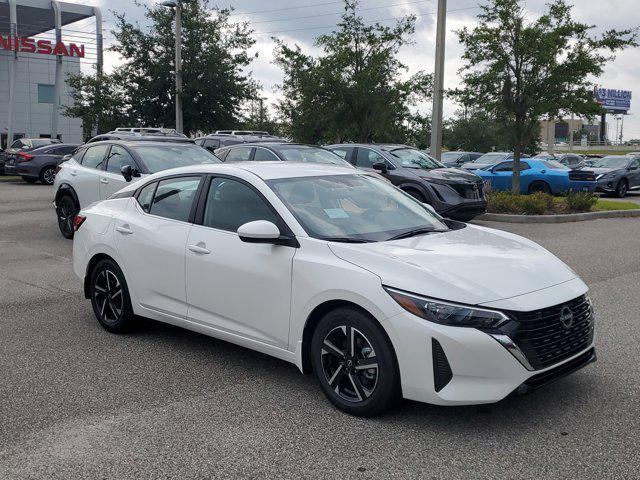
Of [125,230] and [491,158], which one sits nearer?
[125,230]

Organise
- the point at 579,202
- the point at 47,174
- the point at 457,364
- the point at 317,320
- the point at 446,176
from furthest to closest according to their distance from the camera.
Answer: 1. the point at 47,174
2. the point at 579,202
3. the point at 446,176
4. the point at 317,320
5. the point at 457,364

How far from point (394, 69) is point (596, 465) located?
23475 mm

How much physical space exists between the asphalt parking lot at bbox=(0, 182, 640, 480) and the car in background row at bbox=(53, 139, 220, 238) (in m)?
5.20

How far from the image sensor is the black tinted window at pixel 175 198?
5.70 metres

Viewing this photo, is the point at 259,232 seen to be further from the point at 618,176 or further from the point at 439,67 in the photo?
the point at 618,176

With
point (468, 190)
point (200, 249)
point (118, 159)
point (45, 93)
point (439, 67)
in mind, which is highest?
point (45, 93)

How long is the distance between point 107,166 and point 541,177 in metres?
13.3

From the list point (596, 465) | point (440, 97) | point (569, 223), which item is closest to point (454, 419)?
point (596, 465)

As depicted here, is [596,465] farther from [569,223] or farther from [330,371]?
[569,223]

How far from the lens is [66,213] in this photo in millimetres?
12508

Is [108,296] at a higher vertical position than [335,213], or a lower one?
lower

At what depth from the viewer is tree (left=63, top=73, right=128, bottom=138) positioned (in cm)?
3469

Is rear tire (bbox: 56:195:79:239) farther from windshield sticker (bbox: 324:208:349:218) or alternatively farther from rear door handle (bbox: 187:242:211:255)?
windshield sticker (bbox: 324:208:349:218)

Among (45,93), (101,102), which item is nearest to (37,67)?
(45,93)
